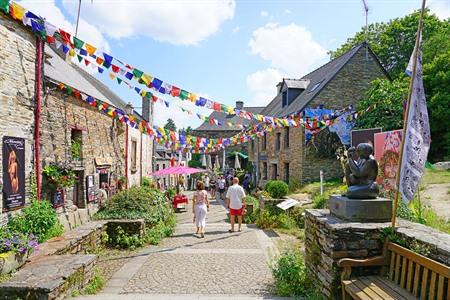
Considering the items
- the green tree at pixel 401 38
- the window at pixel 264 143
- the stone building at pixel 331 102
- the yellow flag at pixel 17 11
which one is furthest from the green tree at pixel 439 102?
the yellow flag at pixel 17 11

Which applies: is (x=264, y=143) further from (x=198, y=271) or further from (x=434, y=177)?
(x=198, y=271)

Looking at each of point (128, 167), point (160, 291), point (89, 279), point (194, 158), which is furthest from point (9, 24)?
point (194, 158)

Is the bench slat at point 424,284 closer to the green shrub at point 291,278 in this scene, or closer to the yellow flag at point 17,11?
the green shrub at point 291,278

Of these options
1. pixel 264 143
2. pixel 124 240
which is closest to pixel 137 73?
pixel 124 240

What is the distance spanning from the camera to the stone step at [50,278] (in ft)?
11.8

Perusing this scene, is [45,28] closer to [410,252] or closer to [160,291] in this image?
[160,291]

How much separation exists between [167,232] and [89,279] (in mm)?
3869

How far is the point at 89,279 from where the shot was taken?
15.5ft

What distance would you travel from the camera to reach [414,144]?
3748 mm

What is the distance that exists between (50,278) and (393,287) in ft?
12.3

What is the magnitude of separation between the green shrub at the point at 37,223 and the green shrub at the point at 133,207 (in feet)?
5.06

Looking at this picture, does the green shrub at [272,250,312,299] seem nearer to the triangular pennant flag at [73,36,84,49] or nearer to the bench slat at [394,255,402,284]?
the bench slat at [394,255,402,284]

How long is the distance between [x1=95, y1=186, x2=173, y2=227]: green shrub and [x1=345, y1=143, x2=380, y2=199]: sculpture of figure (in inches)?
215

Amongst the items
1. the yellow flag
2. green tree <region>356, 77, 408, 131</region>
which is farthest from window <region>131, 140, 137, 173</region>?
green tree <region>356, 77, 408, 131</region>
